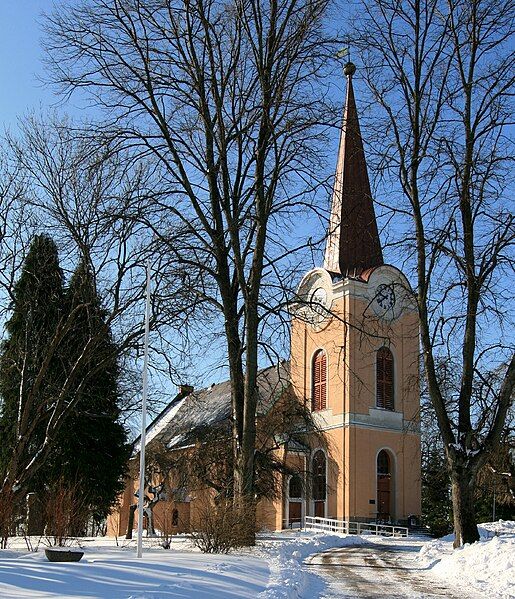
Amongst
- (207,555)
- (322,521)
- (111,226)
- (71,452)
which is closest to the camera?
(207,555)

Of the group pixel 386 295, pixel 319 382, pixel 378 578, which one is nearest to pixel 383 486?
pixel 319 382

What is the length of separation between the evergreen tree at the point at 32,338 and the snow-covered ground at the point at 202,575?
1115 cm

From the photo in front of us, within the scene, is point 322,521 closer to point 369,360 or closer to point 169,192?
point 369,360

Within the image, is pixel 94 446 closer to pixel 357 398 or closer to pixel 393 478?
pixel 357 398

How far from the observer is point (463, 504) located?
18516mm

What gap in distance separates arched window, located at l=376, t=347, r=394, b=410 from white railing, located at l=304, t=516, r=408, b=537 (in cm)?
733

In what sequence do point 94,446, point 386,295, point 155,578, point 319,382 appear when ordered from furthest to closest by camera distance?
point 319,382 → point 94,446 → point 386,295 → point 155,578

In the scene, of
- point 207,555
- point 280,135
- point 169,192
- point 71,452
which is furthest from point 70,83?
point 71,452

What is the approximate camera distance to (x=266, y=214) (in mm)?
19359

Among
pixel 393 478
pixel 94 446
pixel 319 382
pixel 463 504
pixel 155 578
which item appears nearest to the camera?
pixel 155 578

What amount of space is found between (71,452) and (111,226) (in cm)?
1833

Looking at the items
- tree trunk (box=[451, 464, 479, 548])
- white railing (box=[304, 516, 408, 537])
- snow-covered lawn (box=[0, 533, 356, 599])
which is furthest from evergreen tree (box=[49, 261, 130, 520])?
snow-covered lawn (box=[0, 533, 356, 599])

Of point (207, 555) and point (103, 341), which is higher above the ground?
point (103, 341)

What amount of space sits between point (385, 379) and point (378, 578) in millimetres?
30827
